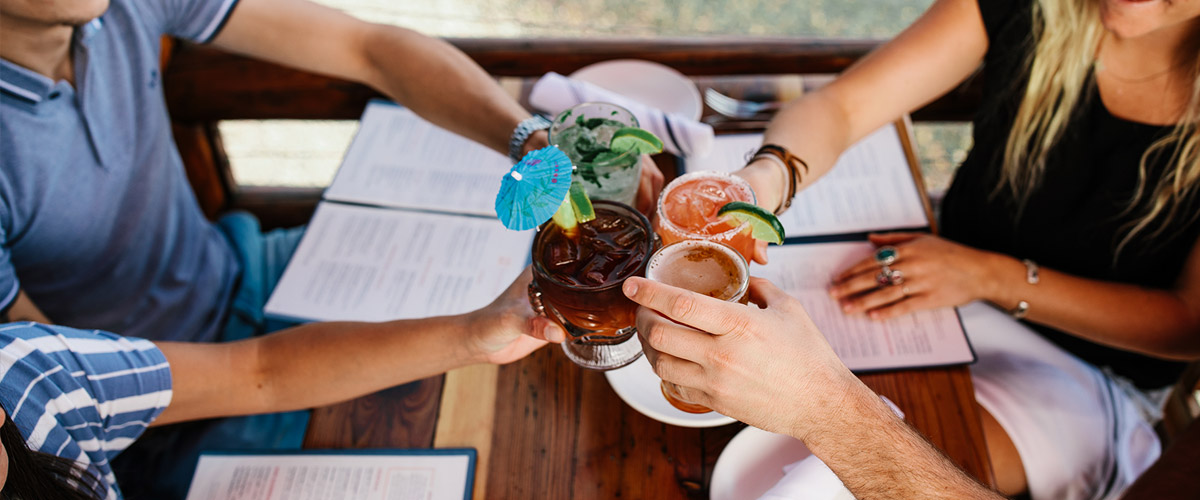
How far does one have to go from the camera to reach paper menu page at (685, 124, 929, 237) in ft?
5.55

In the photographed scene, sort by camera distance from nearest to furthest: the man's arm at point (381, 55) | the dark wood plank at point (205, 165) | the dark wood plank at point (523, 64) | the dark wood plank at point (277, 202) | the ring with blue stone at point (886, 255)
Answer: the ring with blue stone at point (886, 255) → the man's arm at point (381, 55) → the dark wood plank at point (523, 64) → the dark wood plank at point (205, 165) → the dark wood plank at point (277, 202)

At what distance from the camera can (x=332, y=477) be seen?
1286 mm

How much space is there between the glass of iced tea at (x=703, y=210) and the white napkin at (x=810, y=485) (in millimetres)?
356

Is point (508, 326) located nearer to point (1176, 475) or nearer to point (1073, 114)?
point (1176, 475)

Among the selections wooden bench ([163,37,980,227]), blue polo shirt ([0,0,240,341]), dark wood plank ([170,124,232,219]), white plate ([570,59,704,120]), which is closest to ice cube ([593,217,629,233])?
white plate ([570,59,704,120])

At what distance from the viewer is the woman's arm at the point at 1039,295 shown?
1.52m

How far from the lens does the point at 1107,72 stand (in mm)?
1594

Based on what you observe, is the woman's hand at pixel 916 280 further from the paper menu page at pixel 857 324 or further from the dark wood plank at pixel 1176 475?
the dark wood plank at pixel 1176 475

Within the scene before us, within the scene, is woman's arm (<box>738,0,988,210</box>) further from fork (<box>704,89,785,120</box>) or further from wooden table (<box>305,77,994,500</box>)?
wooden table (<box>305,77,994,500</box>)

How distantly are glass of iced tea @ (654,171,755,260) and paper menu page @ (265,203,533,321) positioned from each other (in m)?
0.46

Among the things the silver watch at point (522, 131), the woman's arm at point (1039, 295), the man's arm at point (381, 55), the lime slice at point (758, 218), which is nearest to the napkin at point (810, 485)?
the lime slice at point (758, 218)

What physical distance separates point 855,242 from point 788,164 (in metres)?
0.25

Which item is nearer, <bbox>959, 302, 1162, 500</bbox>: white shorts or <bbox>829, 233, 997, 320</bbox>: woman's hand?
<bbox>829, 233, 997, 320</bbox>: woman's hand

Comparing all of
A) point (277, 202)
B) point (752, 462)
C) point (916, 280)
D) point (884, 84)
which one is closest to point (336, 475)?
point (752, 462)
